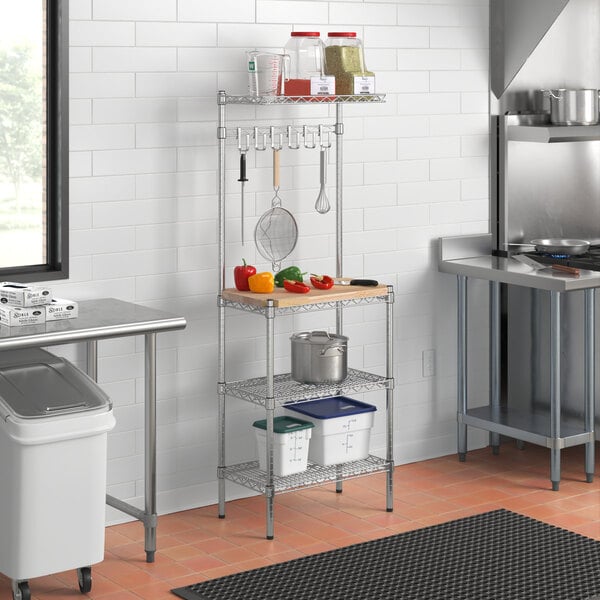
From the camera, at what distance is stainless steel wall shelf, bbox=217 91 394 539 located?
4125 millimetres

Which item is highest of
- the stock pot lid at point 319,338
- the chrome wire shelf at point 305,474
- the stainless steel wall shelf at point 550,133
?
the stainless steel wall shelf at point 550,133

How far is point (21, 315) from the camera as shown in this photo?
11.8ft

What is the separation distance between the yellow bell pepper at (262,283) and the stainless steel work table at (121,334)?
43 cm

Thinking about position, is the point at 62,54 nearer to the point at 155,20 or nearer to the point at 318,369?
the point at 155,20

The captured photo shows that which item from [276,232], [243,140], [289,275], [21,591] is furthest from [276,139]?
[21,591]

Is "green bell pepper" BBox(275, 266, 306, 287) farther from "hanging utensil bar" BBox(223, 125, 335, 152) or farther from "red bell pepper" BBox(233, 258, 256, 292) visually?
"hanging utensil bar" BBox(223, 125, 335, 152)

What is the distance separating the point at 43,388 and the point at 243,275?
3.11 feet

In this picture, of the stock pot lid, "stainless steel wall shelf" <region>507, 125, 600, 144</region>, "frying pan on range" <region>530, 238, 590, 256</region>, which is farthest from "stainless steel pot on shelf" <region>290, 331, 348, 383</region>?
"stainless steel wall shelf" <region>507, 125, 600, 144</region>

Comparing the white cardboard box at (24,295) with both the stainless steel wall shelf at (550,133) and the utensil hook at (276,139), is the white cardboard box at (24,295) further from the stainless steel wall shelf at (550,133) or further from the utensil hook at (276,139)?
the stainless steel wall shelf at (550,133)

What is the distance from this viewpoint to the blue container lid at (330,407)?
435cm

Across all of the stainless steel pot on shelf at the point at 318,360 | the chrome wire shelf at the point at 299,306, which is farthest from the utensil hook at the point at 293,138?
the stainless steel pot on shelf at the point at 318,360

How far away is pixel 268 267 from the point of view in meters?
4.56

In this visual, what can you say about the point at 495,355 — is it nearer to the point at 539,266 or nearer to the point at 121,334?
the point at 539,266

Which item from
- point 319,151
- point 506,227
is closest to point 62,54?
point 319,151
